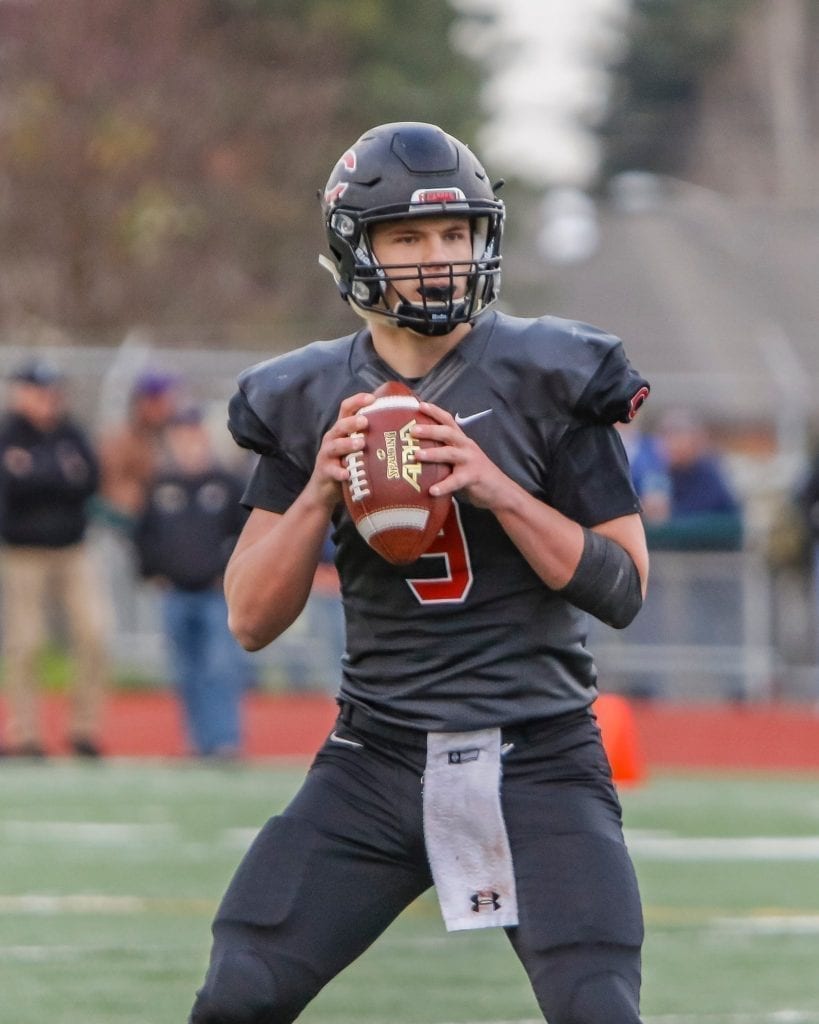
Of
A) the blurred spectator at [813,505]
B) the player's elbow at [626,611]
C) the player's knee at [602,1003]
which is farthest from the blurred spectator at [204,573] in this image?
the player's knee at [602,1003]

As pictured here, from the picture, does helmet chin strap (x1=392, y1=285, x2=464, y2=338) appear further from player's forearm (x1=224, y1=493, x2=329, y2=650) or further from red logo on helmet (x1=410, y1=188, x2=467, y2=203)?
player's forearm (x1=224, y1=493, x2=329, y2=650)

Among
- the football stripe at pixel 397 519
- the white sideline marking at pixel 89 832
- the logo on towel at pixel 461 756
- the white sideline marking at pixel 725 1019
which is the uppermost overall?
the football stripe at pixel 397 519

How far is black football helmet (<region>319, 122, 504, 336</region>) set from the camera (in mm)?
3572

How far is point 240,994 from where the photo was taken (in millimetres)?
3369

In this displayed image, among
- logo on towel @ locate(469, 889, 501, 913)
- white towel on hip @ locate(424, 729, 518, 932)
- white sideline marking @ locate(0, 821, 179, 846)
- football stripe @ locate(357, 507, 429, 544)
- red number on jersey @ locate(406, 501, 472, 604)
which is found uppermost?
football stripe @ locate(357, 507, 429, 544)

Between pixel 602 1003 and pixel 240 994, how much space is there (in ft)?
1.86

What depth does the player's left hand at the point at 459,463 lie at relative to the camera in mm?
3381

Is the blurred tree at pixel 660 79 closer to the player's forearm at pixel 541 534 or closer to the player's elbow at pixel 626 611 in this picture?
the player's elbow at pixel 626 611

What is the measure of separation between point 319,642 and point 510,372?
10872mm

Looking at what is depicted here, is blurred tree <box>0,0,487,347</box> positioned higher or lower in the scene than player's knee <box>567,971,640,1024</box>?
higher

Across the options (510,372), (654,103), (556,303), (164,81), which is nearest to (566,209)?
(556,303)

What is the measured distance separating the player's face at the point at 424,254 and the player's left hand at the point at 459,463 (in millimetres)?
251

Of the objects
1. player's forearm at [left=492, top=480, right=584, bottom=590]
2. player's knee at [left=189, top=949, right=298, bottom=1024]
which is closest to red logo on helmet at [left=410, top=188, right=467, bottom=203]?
player's forearm at [left=492, top=480, right=584, bottom=590]

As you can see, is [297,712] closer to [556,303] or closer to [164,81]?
[164,81]
